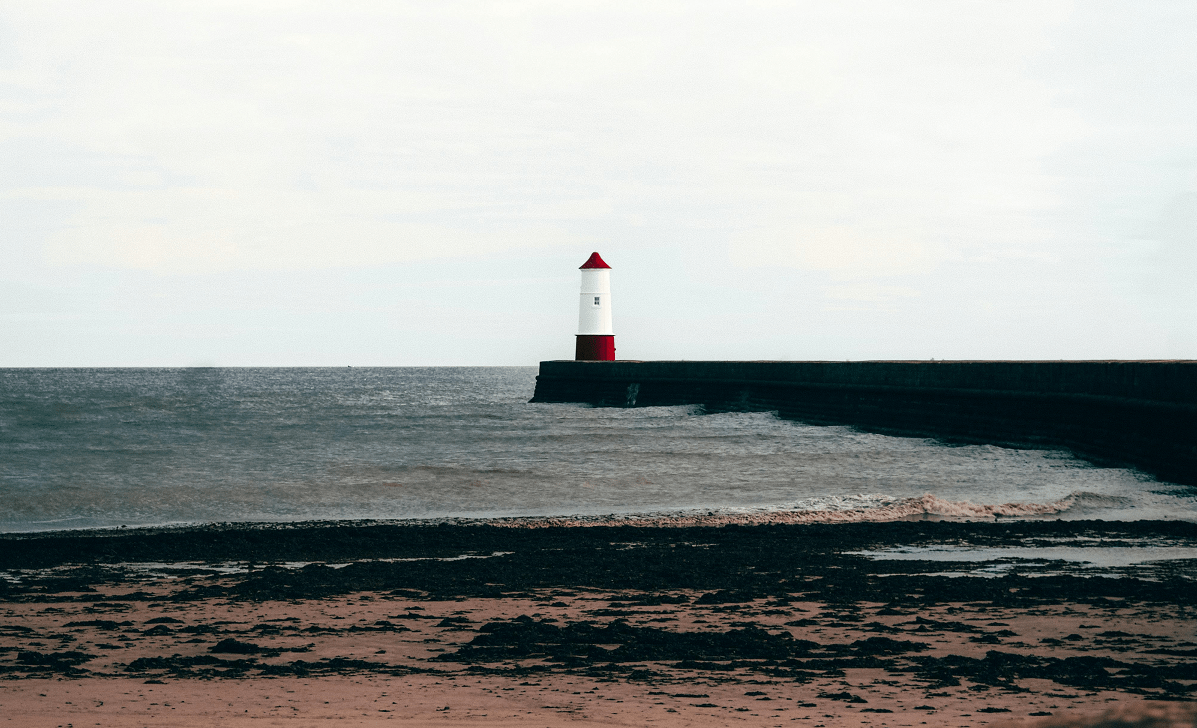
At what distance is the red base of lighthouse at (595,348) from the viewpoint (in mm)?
42375

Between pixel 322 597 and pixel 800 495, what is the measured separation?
8.40 metres

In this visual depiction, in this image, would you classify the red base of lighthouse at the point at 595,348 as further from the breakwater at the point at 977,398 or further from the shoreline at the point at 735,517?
the shoreline at the point at 735,517

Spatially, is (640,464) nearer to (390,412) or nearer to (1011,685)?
(1011,685)

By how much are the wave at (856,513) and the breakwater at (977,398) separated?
2.32 metres

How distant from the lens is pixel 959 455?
1925 cm

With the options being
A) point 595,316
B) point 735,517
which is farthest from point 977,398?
point 595,316

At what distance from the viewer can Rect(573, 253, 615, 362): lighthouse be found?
39.9 metres

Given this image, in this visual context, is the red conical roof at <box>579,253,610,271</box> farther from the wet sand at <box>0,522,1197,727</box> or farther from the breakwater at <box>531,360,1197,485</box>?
the wet sand at <box>0,522,1197,727</box>

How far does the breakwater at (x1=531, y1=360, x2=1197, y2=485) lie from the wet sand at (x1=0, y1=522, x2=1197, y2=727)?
16.9ft

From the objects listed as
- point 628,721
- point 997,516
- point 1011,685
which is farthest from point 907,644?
point 997,516

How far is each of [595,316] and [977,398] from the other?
2085 centimetres

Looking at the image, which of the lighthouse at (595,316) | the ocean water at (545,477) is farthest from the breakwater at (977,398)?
the lighthouse at (595,316)

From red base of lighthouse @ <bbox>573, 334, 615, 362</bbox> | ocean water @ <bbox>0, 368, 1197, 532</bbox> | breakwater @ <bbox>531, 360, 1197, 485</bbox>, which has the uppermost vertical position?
red base of lighthouse @ <bbox>573, 334, 615, 362</bbox>

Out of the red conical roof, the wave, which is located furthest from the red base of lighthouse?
the wave
